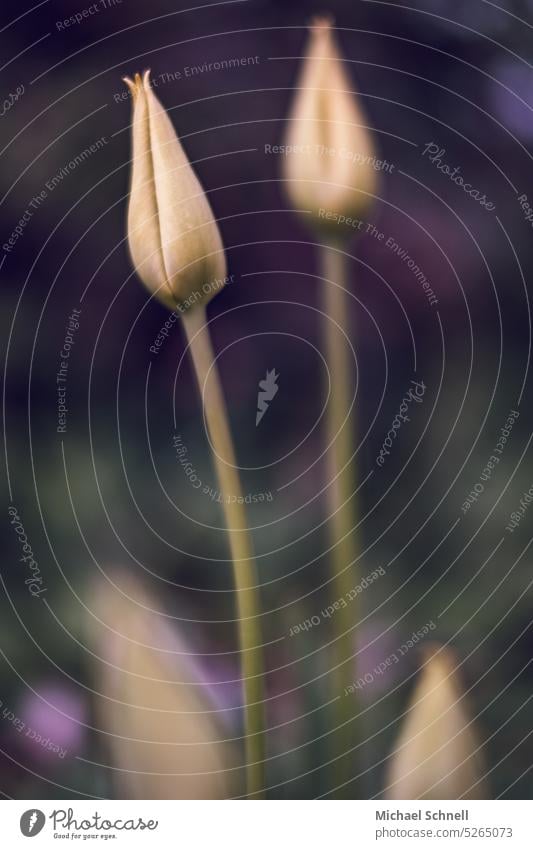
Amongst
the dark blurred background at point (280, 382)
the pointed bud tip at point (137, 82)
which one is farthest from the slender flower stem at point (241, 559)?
the pointed bud tip at point (137, 82)

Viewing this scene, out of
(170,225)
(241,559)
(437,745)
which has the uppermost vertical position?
(170,225)

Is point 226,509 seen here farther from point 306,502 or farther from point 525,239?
point 525,239

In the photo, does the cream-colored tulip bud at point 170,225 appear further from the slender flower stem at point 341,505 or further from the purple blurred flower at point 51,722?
the purple blurred flower at point 51,722

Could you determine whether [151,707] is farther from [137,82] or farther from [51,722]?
[137,82]

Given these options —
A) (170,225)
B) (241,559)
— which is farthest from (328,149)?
(241,559)

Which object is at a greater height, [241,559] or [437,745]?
[241,559]

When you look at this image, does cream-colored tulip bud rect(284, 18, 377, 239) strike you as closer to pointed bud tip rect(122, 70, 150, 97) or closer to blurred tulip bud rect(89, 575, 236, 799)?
pointed bud tip rect(122, 70, 150, 97)

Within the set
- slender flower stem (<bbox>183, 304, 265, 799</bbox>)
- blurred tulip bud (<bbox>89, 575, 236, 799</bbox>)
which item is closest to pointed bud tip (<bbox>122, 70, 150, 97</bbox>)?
slender flower stem (<bbox>183, 304, 265, 799</bbox>)
